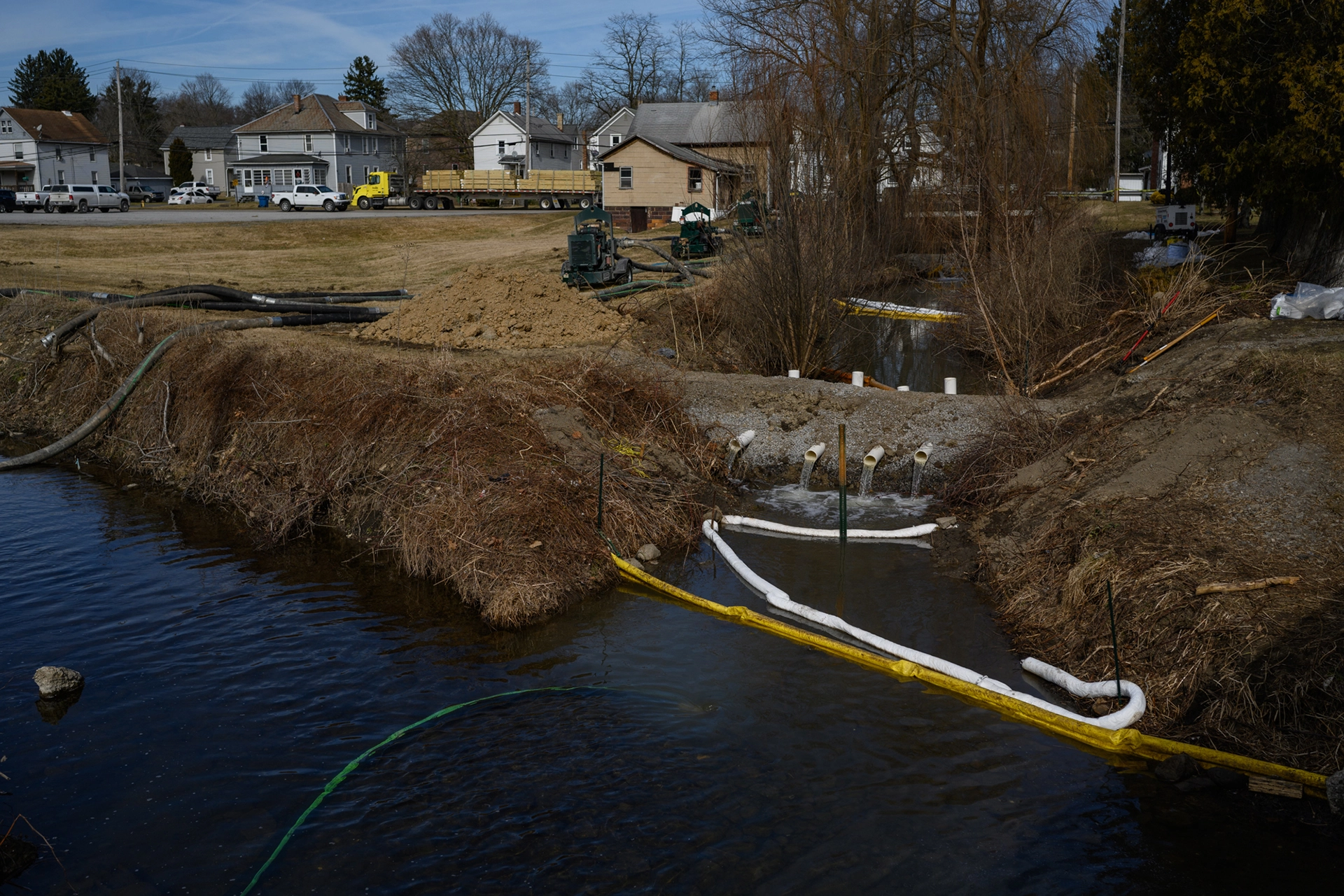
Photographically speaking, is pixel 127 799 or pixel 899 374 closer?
pixel 127 799

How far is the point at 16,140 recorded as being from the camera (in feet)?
228

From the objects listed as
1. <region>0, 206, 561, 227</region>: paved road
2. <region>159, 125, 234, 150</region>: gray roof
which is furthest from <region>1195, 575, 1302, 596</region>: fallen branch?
<region>159, 125, 234, 150</region>: gray roof

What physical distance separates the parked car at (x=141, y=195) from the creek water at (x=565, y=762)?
6361cm

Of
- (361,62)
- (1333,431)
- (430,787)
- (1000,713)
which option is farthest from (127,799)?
(361,62)

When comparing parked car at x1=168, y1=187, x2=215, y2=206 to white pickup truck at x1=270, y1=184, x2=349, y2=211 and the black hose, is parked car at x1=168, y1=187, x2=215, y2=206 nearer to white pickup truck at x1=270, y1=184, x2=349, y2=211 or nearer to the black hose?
white pickup truck at x1=270, y1=184, x2=349, y2=211

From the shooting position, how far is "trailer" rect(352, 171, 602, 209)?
2062 inches

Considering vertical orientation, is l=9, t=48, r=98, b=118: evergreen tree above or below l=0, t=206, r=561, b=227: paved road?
above

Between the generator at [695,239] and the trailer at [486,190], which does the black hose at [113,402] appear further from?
the trailer at [486,190]

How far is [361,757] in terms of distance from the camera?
255 inches

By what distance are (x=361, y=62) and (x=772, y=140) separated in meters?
76.8

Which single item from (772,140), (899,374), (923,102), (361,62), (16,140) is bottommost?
(899,374)

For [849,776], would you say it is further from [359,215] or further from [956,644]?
[359,215]

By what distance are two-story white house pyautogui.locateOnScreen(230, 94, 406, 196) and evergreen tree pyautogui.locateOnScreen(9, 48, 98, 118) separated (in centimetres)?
1576

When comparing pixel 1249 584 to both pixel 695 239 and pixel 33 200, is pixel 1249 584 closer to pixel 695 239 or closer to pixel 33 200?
pixel 695 239
